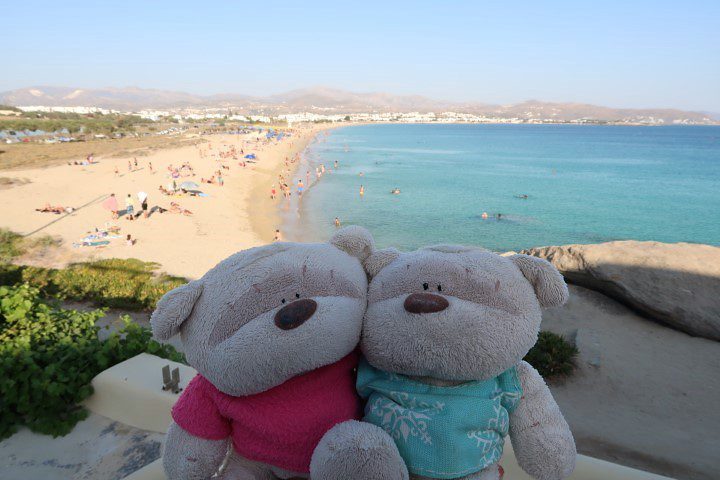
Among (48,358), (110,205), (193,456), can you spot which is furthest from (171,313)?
(110,205)

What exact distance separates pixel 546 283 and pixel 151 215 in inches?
839

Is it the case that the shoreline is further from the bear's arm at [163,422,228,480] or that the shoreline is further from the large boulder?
the bear's arm at [163,422,228,480]

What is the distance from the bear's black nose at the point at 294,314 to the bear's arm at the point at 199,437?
0.48 meters

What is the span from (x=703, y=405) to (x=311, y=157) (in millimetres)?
50283

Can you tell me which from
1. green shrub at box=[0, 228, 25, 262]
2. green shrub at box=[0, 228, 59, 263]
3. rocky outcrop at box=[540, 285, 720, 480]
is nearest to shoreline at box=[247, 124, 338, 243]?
green shrub at box=[0, 228, 59, 263]

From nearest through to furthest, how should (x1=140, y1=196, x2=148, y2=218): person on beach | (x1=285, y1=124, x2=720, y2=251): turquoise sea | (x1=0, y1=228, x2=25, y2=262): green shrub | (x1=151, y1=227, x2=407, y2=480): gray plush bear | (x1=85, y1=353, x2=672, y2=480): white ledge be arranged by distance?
(x1=151, y1=227, x2=407, y2=480): gray plush bear < (x1=85, y1=353, x2=672, y2=480): white ledge < (x1=0, y1=228, x2=25, y2=262): green shrub < (x1=140, y1=196, x2=148, y2=218): person on beach < (x1=285, y1=124, x2=720, y2=251): turquoise sea

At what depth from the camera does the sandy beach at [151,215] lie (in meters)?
15.1

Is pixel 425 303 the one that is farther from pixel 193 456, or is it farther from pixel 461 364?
pixel 193 456

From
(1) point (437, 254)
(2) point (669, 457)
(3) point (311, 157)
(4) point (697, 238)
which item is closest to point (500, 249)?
(4) point (697, 238)

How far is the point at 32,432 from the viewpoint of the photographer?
3.88m

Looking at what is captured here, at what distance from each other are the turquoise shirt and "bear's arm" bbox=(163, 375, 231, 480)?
571 millimetres

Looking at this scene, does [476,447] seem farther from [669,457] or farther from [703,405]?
[703,405]

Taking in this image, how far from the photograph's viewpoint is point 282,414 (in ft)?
Answer: 5.39

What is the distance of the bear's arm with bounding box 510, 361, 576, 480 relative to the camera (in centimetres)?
176
